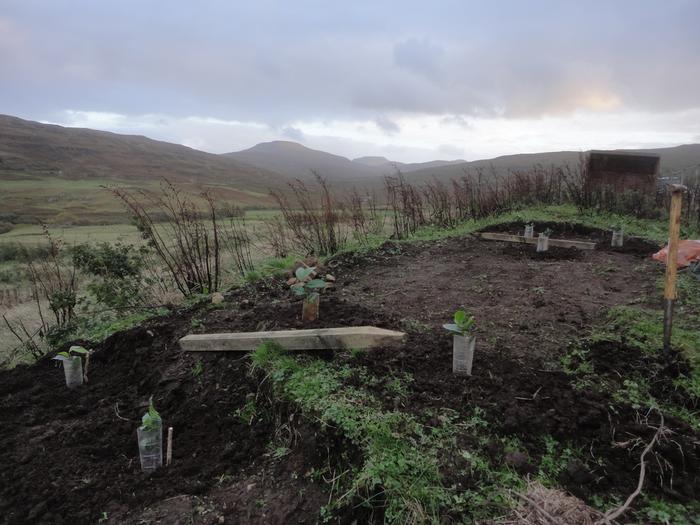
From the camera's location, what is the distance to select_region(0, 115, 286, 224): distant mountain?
24.3 metres

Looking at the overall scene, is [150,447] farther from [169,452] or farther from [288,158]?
[288,158]

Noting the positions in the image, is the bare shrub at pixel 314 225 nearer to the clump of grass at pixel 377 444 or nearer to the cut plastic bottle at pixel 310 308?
the cut plastic bottle at pixel 310 308

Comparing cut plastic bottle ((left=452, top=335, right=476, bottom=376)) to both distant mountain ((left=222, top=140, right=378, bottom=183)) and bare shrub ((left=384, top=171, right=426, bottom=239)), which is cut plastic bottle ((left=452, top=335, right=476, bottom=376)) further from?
distant mountain ((left=222, top=140, right=378, bottom=183))

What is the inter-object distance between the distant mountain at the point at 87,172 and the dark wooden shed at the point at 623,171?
46.0 feet

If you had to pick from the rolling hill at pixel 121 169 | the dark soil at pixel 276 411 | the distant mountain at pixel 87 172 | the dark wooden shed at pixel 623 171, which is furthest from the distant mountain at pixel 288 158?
the dark soil at pixel 276 411

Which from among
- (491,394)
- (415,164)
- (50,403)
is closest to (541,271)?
(491,394)

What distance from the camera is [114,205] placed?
25.1m

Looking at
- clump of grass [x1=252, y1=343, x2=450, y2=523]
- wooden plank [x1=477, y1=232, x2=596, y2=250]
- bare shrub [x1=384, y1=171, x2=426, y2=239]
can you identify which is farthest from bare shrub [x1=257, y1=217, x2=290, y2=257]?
clump of grass [x1=252, y1=343, x2=450, y2=523]

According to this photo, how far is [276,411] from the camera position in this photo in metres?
2.41

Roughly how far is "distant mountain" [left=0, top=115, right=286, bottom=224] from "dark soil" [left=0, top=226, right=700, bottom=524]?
51.3 ft

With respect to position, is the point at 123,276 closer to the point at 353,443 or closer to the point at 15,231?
the point at 353,443

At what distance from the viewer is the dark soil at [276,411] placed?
182cm

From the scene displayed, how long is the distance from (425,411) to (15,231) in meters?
19.7

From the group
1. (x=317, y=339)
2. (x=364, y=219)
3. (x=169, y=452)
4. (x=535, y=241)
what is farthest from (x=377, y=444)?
(x=364, y=219)
